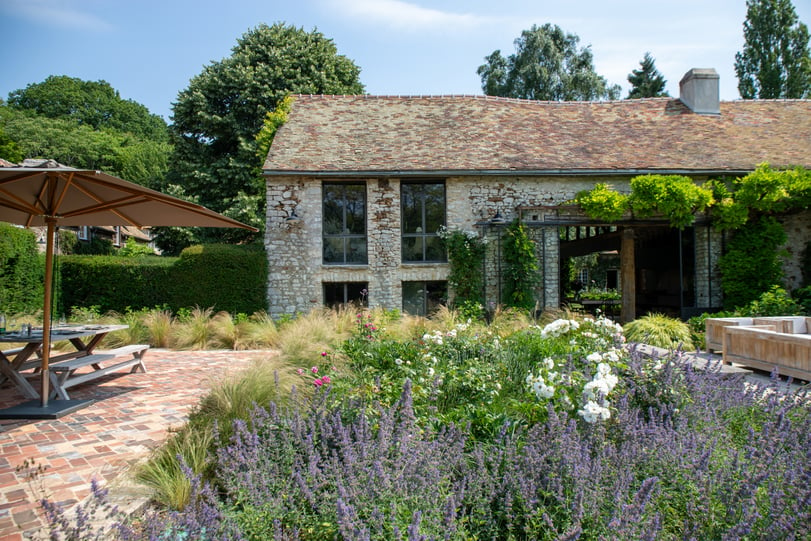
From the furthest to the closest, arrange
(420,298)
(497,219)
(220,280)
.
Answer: (420,298)
(220,280)
(497,219)

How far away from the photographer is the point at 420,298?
1214 centimetres

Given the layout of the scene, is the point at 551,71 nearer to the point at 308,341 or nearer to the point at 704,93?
the point at 704,93

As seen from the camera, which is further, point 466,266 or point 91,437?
point 466,266

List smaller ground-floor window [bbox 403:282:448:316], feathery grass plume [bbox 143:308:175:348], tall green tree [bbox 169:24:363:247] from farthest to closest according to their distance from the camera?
1. tall green tree [bbox 169:24:363:247]
2. smaller ground-floor window [bbox 403:282:448:316]
3. feathery grass plume [bbox 143:308:175:348]

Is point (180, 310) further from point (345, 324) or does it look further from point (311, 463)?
point (311, 463)

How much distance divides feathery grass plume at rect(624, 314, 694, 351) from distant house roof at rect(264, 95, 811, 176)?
13.6 feet

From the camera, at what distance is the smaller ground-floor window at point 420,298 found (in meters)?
12.1

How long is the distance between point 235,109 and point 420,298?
10433 millimetres

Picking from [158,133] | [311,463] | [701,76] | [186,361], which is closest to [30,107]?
[158,133]

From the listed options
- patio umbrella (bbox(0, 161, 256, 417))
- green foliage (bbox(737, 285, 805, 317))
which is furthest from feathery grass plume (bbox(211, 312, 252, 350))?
green foliage (bbox(737, 285, 805, 317))

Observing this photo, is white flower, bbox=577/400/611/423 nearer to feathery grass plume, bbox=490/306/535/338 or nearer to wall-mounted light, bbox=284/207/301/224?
feathery grass plume, bbox=490/306/535/338

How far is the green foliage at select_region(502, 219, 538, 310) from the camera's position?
11414 mm

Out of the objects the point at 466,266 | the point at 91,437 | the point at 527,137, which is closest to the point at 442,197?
the point at 466,266

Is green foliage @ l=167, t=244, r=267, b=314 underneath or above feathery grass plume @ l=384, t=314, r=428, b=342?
above
